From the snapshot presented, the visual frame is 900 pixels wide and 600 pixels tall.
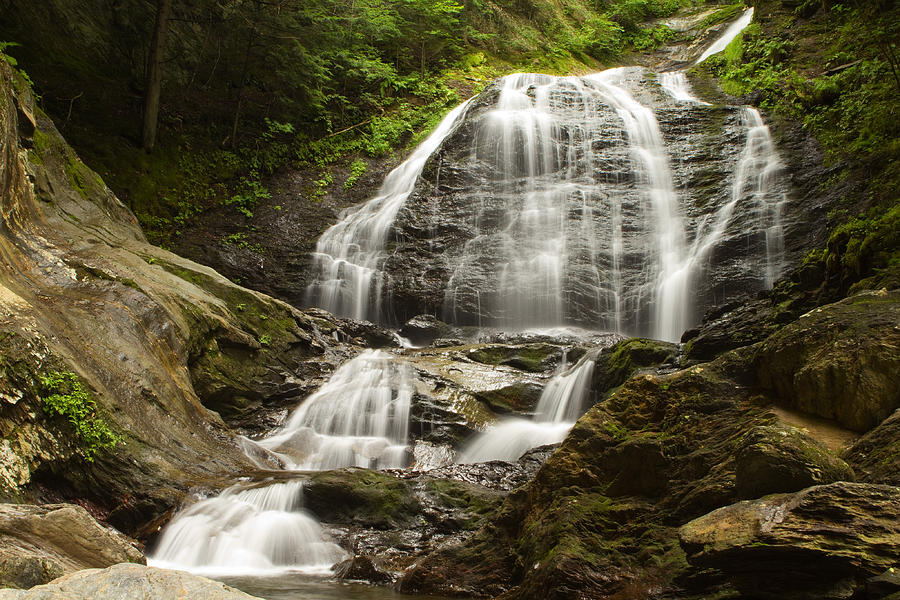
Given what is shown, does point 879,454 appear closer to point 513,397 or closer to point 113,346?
point 513,397

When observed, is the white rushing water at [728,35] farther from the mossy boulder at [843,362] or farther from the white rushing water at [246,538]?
the white rushing water at [246,538]

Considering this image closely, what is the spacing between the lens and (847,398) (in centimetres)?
375

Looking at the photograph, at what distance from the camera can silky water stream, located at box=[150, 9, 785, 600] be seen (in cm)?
892

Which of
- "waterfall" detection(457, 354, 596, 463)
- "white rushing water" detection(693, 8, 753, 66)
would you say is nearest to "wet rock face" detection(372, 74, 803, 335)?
"waterfall" detection(457, 354, 596, 463)

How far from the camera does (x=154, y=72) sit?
→ 1491 cm

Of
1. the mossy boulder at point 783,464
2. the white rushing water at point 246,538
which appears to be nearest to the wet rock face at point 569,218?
the white rushing water at point 246,538

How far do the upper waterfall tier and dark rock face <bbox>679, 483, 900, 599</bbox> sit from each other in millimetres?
9720

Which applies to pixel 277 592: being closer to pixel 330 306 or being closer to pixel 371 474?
pixel 371 474

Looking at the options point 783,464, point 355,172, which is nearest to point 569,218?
point 355,172

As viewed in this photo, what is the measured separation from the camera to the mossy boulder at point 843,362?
3607 mm

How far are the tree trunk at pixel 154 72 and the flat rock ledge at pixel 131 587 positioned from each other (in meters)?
15.4

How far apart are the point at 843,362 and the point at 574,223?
11025 mm

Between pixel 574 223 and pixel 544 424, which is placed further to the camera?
pixel 574 223

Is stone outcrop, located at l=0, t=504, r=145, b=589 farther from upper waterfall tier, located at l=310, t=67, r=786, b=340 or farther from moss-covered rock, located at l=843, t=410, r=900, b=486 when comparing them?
upper waterfall tier, located at l=310, t=67, r=786, b=340
